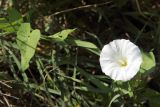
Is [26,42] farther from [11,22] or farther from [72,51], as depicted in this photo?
[72,51]

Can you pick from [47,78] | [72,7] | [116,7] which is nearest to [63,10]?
[72,7]

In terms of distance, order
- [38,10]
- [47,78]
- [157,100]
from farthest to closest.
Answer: [38,10] < [47,78] < [157,100]

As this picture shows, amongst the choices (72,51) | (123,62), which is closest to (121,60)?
(123,62)

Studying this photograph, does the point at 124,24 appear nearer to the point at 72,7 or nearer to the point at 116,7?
the point at 116,7

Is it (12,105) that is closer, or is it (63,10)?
(12,105)

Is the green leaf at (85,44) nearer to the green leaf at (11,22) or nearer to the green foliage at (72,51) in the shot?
the green foliage at (72,51)

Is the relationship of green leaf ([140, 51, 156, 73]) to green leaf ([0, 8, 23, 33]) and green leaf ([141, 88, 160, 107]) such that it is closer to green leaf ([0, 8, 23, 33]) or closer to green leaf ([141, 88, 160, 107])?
green leaf ([141, 88, 160, 107])
